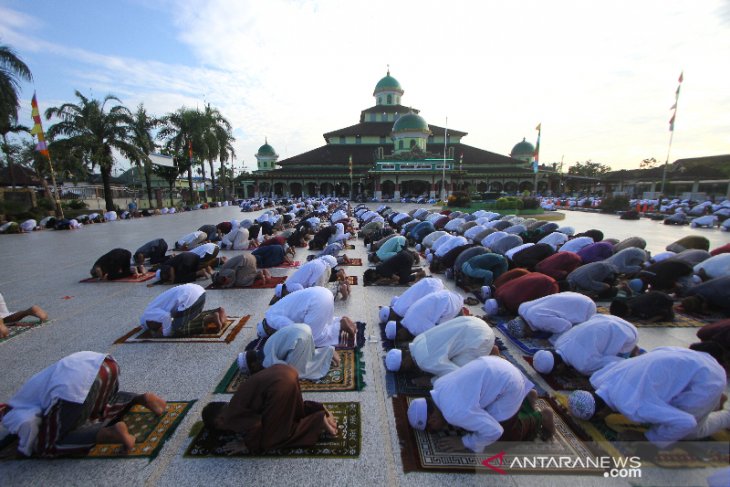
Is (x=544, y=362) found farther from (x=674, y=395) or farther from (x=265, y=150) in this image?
(x=265, y=150)

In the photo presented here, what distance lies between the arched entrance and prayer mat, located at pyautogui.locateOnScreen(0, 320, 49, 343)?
118 ft

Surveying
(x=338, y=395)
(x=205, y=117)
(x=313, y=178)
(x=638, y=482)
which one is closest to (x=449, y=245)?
(x=338, y=395)

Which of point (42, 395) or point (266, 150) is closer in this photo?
point (42, 395)

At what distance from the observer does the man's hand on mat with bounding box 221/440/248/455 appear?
263cm

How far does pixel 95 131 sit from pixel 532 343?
24659 millimetres

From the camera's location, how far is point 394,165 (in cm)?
3406

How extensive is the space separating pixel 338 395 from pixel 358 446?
2.20 ft

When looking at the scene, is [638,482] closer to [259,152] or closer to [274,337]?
[274,337]

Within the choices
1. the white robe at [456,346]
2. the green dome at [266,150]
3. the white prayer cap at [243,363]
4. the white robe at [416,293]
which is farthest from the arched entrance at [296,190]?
the white robe at [456,346]

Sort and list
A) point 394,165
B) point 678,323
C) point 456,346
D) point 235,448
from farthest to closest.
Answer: point 394,165 → point 678,323 → point 456,346 → point 235,448

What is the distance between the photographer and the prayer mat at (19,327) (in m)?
4.58

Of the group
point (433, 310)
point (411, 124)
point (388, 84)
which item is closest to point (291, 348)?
point (433, 310)

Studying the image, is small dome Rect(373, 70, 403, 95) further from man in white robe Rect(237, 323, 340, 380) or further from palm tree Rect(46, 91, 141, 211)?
man in white robe Rect(237, 323, 340, 380)

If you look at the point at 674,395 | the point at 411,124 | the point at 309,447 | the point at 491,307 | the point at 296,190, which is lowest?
the point at 309,447
